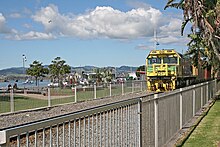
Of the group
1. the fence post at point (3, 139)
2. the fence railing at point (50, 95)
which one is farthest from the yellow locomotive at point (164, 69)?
the fence post at point (3, 139)

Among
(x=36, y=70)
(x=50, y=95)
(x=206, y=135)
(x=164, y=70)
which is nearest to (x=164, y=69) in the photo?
(x=164, y=70)

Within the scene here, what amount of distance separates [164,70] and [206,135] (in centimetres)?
2262

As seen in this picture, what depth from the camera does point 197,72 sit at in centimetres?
4384

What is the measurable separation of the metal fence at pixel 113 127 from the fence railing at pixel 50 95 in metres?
10.2

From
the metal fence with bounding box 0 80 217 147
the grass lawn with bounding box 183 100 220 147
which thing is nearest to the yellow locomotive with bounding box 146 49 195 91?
the grass lawn with bounding box 183 100 220 147

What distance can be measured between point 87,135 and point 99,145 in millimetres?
457

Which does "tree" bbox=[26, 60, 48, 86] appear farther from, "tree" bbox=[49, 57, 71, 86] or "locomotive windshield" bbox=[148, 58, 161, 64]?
"locomotive windshield" bbox=[148, 58, 161, 64]

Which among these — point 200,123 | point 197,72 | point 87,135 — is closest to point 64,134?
point 87,135

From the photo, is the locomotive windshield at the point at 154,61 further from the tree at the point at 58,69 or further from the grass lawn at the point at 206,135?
the tree at the point at 58,69

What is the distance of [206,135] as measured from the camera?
401 inches

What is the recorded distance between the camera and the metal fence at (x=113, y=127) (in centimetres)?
349

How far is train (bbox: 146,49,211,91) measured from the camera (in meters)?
32.2

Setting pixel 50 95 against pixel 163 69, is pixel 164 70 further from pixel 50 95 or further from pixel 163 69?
pixel 50 95

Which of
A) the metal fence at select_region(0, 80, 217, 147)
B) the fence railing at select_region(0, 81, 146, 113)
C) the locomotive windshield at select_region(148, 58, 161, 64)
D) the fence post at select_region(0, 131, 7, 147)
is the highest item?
the locomotive windshield at select_region(148, 58, 161, 64)
